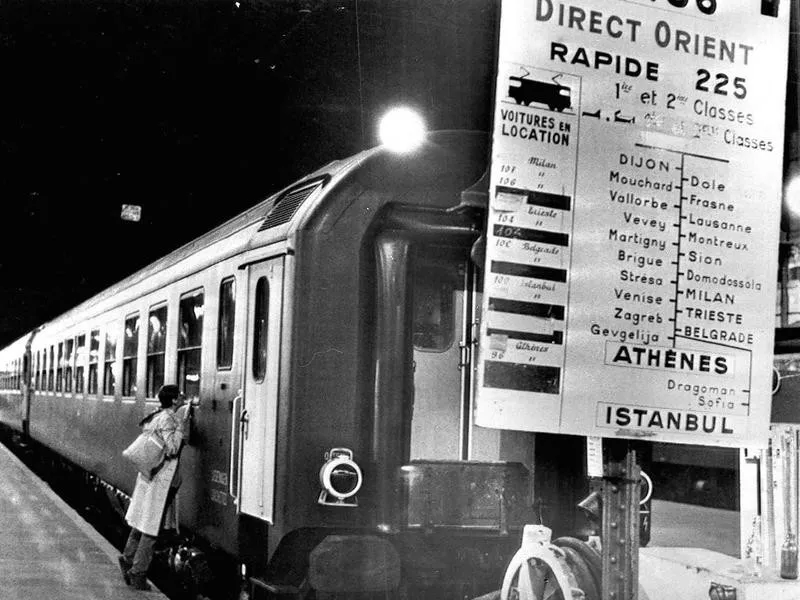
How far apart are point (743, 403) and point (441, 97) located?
31.8ft

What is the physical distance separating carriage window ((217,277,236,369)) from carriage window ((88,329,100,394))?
20.2ft

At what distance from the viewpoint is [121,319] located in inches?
429

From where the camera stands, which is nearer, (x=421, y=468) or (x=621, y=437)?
(x=621, y=437)

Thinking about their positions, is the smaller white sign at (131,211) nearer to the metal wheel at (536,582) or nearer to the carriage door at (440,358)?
the carriage door at (440,358)

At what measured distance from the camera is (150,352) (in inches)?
364

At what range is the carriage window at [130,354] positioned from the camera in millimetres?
10078

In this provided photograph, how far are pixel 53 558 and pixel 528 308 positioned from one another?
762 centimetres

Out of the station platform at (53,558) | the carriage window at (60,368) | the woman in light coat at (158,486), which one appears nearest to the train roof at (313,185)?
the woman in light coat at (158,486)

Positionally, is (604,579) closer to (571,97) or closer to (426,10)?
(571,97)

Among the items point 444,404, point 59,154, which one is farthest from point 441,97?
point 444,404

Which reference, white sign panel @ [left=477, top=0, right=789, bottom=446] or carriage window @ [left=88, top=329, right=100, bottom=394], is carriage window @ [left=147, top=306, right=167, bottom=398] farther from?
white sign panel @ [left=477, top=0, right=789, bottom=446]

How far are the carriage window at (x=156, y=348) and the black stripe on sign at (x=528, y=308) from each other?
20.7 ft

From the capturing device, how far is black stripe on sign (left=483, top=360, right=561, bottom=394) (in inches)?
105

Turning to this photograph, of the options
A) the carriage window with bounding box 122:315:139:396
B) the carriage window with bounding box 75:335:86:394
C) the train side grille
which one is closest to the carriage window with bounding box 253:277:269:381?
the train side grille
